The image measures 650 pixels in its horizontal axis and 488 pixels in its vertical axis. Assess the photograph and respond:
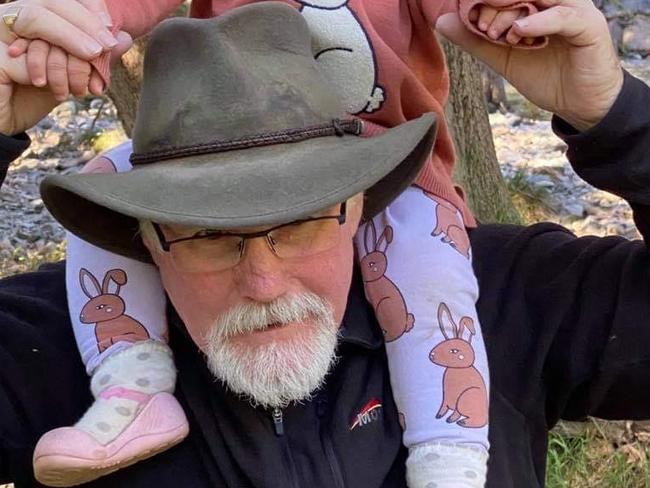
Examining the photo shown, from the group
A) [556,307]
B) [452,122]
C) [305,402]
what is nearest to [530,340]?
[556,307]

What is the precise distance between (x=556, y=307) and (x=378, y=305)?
1.25 ft

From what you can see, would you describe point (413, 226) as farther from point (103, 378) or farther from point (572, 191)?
point (572, 191)

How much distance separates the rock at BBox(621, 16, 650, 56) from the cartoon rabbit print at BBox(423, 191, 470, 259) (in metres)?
10.4

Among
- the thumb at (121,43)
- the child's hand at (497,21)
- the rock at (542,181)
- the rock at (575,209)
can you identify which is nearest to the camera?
the child's hand at (497,21)

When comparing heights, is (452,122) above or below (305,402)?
below

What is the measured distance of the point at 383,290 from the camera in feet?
7.18

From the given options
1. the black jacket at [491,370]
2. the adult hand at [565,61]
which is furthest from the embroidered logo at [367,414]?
the adult hand at [565,61]

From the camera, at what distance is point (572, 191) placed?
6309 millimetres

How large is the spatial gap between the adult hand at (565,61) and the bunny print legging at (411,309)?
0.34 meters

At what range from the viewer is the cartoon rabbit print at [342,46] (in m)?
2.16

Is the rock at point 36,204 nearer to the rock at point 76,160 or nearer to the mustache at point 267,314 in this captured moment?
the rock at point 76,160

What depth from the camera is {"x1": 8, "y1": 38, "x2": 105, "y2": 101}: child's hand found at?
72.9 inches

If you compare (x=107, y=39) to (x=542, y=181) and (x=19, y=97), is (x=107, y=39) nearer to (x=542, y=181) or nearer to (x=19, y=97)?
(x=19, y=97)

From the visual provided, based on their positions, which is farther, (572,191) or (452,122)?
(572,191)
